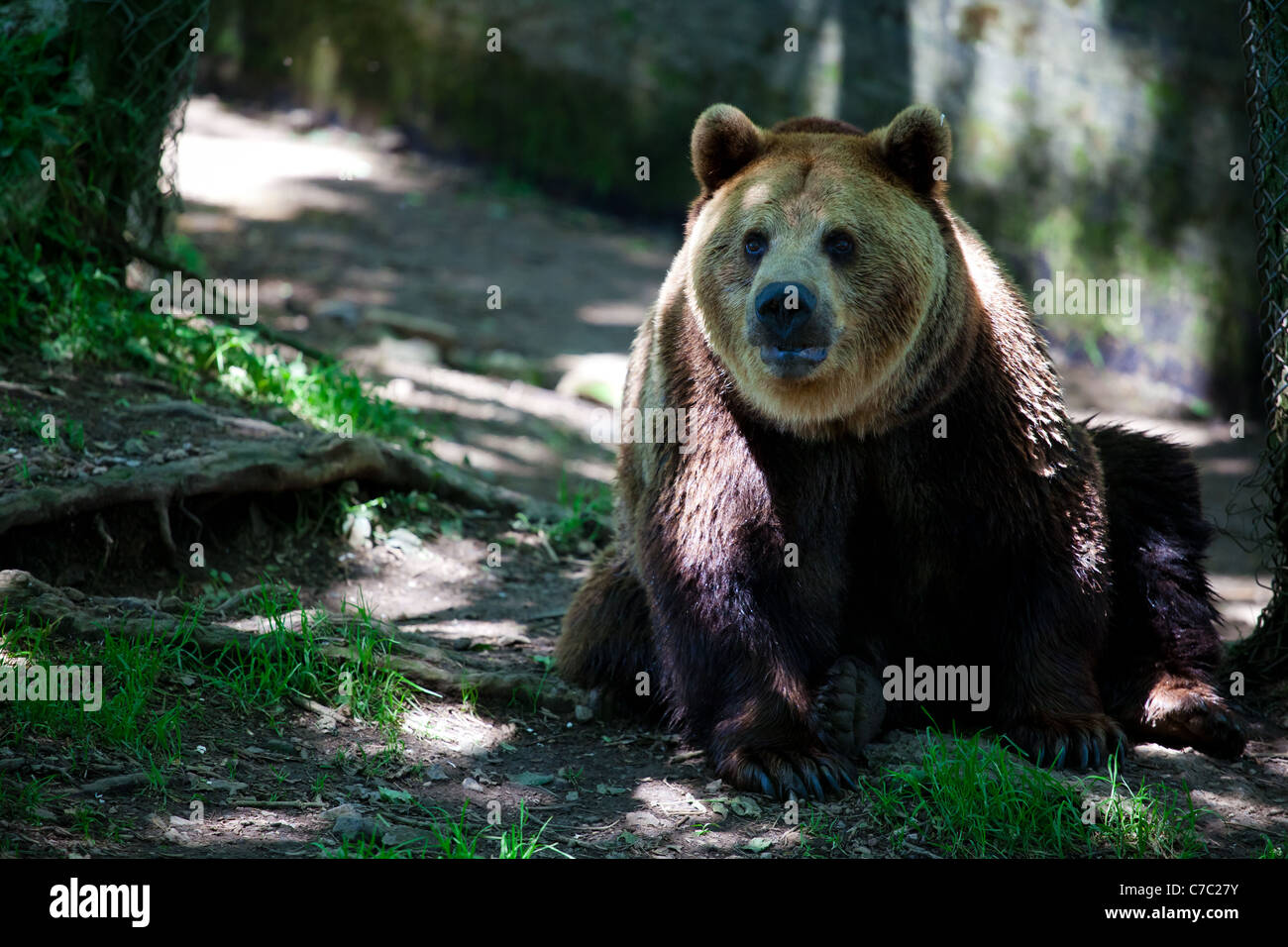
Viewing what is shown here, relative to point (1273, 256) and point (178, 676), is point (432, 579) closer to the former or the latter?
point (178, 676)

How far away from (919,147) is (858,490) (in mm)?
1378

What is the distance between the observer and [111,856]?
3602mm

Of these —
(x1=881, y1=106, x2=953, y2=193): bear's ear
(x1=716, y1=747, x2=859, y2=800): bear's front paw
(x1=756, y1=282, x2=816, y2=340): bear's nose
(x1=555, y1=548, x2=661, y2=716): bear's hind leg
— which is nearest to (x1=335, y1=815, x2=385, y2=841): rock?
(x1=716, y1=747, x2=859, y2=800): bear's front paw

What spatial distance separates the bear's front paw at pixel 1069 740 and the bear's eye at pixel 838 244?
200cm

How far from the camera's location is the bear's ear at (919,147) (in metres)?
4.79

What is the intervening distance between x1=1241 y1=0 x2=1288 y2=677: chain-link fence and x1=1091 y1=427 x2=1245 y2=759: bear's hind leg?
351 mm

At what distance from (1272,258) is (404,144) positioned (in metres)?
11.3

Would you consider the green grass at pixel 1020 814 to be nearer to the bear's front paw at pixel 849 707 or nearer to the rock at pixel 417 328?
the bear's front paw at pixel 849 707

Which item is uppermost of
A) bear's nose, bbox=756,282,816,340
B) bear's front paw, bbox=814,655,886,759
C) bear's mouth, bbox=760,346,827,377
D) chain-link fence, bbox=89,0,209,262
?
chain-link fence, bbox=89,0,209,262

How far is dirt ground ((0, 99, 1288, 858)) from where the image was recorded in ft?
13.6

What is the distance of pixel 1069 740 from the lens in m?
4.79

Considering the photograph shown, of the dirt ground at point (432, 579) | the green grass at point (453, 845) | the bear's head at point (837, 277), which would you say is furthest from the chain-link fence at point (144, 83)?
the green grass at point (453, 845)

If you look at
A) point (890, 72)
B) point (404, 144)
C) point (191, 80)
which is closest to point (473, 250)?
point (404, 144)

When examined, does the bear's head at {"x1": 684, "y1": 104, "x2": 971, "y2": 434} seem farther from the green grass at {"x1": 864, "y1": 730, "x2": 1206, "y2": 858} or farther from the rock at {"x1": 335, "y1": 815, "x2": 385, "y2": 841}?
the rock at {"x1": 335, "y1": 815, "x2": 385, "y2": 841}
